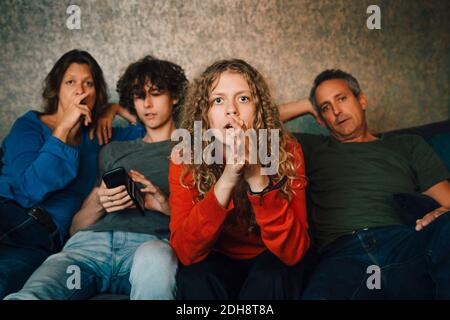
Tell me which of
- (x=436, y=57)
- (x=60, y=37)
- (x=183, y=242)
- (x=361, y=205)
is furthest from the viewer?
(x=436, y=57)

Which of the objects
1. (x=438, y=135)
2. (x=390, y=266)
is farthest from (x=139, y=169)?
(x=438, y=135)

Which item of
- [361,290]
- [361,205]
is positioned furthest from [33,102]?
[361,290]

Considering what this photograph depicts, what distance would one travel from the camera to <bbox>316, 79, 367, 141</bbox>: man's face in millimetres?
1640

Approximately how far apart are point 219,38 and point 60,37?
2.30 ft

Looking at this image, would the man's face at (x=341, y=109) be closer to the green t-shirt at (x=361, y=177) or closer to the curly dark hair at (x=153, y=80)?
the green t-shirt at (x=361, y=177)

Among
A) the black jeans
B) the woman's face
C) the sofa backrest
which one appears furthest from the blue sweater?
the sofa backrest

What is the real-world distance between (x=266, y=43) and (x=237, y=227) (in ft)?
3.70

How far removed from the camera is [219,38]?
2047mm

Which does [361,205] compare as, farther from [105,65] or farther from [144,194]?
[105,65]

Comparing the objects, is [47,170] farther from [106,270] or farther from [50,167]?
[106,270]

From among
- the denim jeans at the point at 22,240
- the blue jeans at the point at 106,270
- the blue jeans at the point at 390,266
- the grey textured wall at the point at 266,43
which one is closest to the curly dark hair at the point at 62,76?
the grey textured wall at the point at 266,43

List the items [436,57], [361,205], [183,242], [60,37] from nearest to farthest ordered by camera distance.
A: [183,242], [361,205], [60,37], [436,57]

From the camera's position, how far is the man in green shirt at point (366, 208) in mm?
1114

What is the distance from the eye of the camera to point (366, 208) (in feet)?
4.60
